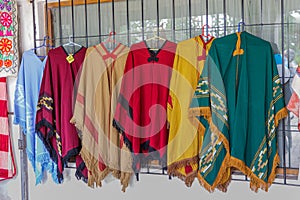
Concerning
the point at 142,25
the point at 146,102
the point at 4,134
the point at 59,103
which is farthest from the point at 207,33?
the point at 4,134

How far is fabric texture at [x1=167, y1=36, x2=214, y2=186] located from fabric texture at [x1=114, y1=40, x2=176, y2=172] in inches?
2.3

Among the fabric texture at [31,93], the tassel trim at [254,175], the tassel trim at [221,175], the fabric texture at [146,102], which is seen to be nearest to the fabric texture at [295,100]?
the tassel trim at [254,175]

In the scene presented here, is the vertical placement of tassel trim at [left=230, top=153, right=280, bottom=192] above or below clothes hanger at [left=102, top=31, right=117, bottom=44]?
below

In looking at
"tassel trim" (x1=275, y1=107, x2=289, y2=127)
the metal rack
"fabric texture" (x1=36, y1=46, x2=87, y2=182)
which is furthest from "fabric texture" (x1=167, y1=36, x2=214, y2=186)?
"fabric texture" (x1=36, y1=46, x2=87, y2=182)

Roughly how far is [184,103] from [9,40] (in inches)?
51.4

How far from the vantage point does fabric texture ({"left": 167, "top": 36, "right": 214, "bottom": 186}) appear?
7.75ft

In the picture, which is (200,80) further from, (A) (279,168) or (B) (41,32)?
(B) (41,32)

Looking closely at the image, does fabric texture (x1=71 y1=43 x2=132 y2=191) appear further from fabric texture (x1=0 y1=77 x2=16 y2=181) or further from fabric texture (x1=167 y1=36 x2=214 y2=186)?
fabric texture (x1=0 y1=77 x2=16 y2=181)

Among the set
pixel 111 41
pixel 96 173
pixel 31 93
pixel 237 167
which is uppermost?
pixel 111 41

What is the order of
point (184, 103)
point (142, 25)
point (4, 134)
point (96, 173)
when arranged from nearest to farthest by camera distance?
1. point (184, 103)
2. point (96, 173)
3. point (142, 25)
4. point (4, 134)

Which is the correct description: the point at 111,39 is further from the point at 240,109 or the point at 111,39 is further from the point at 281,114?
the point at 281,114

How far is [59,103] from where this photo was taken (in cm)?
263

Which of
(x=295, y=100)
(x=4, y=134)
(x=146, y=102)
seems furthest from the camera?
(x=4, y=134)

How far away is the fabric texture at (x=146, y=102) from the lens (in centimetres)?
244
